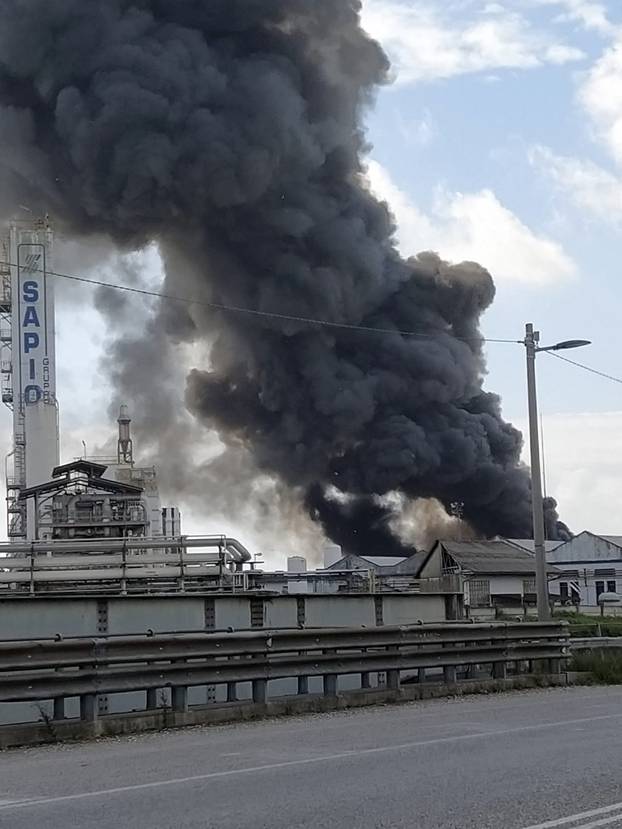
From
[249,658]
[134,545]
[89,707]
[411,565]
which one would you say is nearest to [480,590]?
[411,565]

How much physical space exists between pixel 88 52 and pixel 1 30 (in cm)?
Answer: 397

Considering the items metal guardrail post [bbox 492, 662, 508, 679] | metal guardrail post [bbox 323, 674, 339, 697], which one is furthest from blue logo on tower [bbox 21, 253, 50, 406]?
metal guardrail post [bbox 323, 674, 339, 697]

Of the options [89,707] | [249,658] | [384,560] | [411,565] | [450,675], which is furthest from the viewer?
[384,560]

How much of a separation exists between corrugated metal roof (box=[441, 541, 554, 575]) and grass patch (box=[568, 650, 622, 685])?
31.9 meters

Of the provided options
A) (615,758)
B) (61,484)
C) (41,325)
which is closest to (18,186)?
(41,325)

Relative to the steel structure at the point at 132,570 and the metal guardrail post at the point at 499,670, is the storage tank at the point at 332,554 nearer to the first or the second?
the steel structure at the point at 132,570

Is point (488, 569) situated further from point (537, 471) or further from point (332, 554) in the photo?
point (537, 471)

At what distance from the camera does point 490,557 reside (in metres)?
53.2

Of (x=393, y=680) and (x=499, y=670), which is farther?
(x=499, y=670)

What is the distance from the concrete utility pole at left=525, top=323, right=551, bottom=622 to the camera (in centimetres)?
1950

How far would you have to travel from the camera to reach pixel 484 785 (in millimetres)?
7918

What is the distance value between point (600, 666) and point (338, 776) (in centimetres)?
990

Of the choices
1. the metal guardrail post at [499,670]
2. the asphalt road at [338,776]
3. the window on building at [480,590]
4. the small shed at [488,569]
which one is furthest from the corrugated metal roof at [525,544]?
the asphalt road at [338,776]

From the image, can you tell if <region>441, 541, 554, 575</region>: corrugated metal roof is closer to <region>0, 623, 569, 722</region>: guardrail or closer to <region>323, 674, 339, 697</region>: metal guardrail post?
<region>0, 623, 569, 722</region>: guardrail
